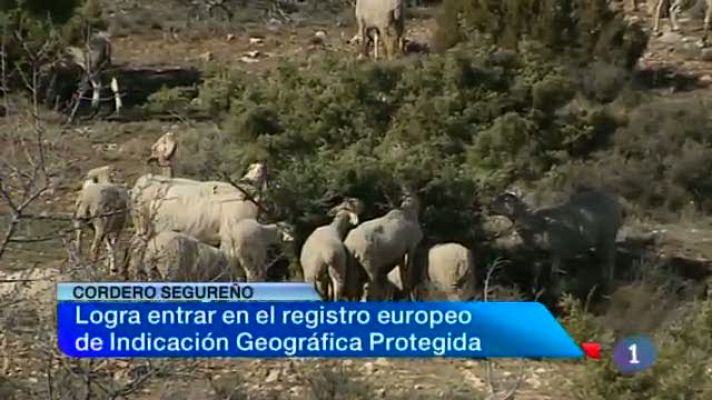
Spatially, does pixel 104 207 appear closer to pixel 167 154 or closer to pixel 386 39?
pixel 167 154

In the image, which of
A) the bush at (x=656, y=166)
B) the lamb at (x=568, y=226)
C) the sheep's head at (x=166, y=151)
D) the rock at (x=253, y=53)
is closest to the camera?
the lamb at (x=568, y=226)

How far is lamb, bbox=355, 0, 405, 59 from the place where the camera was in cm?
2136

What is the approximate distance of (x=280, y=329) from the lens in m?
7.30

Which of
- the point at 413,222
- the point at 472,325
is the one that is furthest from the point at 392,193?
the point at 472,325

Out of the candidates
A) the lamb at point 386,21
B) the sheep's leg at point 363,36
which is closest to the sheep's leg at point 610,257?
the lamb at point 386,21

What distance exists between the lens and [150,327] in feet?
22.7

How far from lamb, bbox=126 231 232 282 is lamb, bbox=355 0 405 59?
10977 mm

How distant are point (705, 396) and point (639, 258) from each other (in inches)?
158

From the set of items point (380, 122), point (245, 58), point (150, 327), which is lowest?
point (245, 58)

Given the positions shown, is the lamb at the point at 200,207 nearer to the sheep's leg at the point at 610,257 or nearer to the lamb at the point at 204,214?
the lamb at the point at 204,214

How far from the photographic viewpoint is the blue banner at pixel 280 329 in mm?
6910

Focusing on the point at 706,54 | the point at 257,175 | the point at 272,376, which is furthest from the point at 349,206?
the point at 706,54

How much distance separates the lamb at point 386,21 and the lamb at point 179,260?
11.0 metres

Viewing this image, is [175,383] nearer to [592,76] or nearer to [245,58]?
[592,76]
